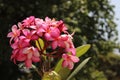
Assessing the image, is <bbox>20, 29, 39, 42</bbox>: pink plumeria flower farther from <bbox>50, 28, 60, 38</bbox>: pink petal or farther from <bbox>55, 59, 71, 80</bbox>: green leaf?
<bbox>55, 59, 71, 80</bbox>: green leaf

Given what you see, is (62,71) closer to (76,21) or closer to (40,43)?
(40,43)

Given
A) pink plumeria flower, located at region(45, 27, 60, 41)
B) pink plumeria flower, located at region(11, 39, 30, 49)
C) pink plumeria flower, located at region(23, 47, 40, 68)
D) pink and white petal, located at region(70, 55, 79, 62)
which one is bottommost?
pink and white petal, located at region(70, 55, 79, 62)

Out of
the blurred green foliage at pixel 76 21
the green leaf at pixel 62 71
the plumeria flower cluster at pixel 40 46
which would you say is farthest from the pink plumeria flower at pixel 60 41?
the blurred green foliage at pixel 76 21

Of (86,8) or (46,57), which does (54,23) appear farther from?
(86,8)

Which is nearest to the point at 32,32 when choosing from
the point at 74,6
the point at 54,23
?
the point at 54,23

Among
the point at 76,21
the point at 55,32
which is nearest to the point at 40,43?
the point at 55,32

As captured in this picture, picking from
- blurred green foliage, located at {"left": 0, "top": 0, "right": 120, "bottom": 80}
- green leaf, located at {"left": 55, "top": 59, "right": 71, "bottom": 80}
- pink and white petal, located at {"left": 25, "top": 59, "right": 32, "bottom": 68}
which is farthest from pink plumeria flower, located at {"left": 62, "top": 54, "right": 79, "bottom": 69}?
blurred green foliage, located at {"left": 0, "top": 0, "right": 120, "bottom": 80}
